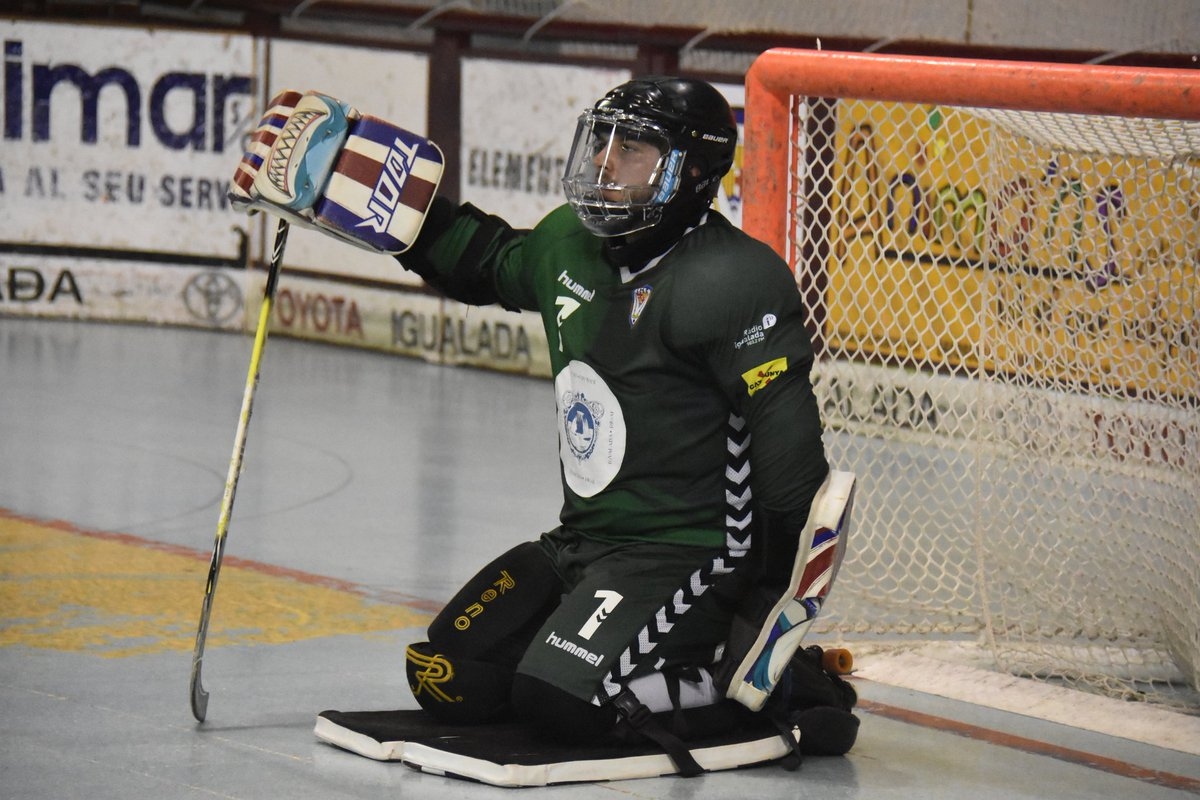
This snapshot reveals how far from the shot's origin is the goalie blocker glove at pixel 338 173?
432 centimetres

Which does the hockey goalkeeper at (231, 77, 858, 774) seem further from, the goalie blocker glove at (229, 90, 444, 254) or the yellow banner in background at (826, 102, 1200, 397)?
the yellow banner in background at (826, 102, 1200, 397)

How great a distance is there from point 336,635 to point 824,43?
17.0ft

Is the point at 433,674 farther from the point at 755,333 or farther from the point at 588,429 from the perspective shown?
the point at 755,333

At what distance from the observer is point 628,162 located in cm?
427

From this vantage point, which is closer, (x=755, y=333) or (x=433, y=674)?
(x=755, y=333)

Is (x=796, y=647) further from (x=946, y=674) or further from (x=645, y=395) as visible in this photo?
(x=946, y=674)

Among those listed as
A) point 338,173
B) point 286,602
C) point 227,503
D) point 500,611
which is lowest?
point 286,602

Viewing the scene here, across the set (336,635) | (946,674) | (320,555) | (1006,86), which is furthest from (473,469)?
(1006,86)

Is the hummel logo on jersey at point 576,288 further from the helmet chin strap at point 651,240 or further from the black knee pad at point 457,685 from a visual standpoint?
the black knee pad at point 457,685

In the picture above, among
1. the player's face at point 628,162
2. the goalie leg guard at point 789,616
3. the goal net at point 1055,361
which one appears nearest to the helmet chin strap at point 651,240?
the player's face at point 628,162

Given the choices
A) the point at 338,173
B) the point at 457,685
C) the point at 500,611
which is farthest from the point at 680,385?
the point at 338,173

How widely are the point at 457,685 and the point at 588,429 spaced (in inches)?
25.5

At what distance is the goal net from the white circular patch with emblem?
107cm

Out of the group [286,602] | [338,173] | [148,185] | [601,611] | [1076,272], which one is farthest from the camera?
[148,185]
